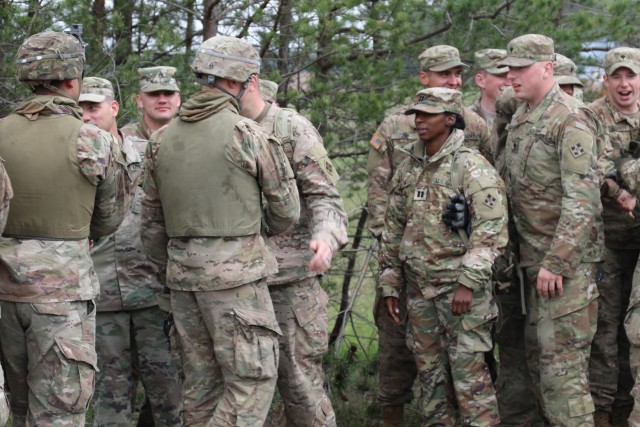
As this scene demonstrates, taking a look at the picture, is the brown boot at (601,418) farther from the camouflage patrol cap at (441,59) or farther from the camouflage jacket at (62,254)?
the camouflage jacket at (62,254)

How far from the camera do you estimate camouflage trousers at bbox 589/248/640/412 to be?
22.0ft

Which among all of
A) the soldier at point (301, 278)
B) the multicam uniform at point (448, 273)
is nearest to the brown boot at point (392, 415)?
the multicam uniform at point (448, 273)

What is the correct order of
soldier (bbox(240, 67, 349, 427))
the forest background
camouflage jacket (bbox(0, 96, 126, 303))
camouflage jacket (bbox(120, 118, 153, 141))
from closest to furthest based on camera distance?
camouflage jacket (bbox(0, 96, 126, 303)) < soldier (bbox(240, 67, 349, 427)) < camouflage jacket (bbox(120, 118, 153, 141)) < the forest background

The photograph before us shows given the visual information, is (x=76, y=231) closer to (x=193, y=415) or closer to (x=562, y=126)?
(x=193, y=415)

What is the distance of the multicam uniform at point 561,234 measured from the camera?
18.6 ft

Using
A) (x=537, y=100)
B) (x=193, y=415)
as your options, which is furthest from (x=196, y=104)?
(x=537, y=100)

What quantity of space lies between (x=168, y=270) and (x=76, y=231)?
1.84 feet

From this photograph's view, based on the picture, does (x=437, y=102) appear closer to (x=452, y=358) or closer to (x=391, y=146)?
(x=391, y=146)

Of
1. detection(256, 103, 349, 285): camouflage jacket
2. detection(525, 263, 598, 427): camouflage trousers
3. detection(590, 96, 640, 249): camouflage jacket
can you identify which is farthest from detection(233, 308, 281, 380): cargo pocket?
detection(590, 96, 640, 249): camouflage jacket

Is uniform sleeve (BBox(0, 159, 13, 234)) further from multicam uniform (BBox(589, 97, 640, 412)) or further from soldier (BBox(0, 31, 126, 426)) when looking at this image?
multicam uniform (BBox(589, 97, 640, 412))

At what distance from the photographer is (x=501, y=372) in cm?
674

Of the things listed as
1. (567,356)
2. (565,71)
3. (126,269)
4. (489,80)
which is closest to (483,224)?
(567,356)

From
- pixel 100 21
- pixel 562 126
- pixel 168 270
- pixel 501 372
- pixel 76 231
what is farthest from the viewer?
pixel 100 21

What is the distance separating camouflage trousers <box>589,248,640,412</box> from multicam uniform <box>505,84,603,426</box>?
88cm
